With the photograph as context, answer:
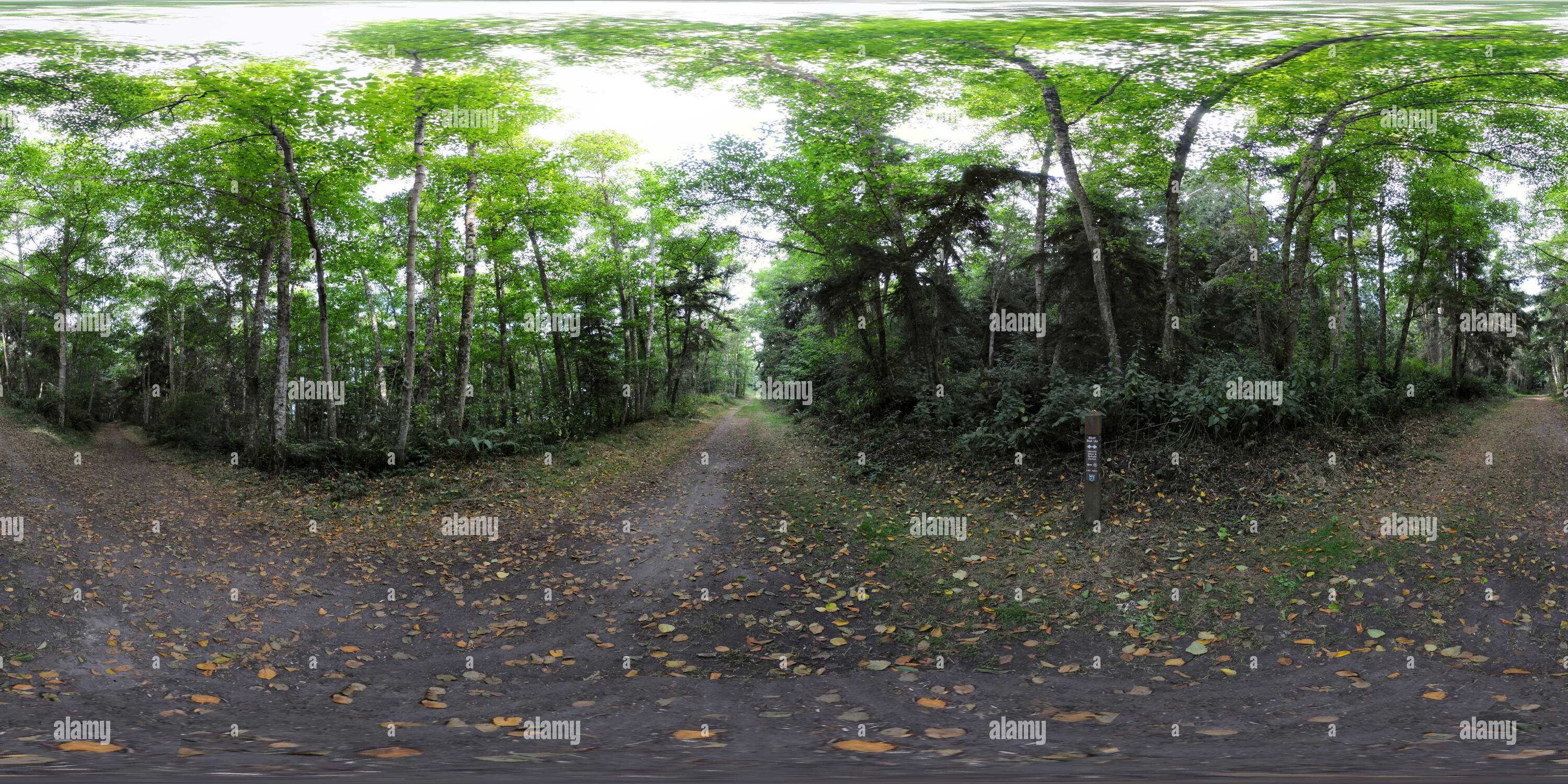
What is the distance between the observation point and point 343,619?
557 centimetres

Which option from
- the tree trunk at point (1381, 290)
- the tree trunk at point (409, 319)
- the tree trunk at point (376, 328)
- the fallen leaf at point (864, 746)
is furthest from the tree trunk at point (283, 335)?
the tree trunk at point (1381, 290)

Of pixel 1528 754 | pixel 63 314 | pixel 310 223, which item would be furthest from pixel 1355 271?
pixel 63 314

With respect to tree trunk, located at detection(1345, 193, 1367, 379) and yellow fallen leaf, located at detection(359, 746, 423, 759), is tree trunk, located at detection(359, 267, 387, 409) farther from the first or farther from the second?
tree trunk, located at detection(1345, 193, 1367, 379)

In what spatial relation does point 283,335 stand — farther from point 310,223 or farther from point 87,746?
point 87,746

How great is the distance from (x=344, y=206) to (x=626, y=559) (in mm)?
8138

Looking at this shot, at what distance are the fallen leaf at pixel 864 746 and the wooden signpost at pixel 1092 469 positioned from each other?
4949mm

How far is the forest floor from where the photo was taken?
306 cm

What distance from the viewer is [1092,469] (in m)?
7.30

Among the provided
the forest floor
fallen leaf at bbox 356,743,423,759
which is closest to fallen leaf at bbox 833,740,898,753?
the forest floor

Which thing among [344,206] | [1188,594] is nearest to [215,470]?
[344,206]

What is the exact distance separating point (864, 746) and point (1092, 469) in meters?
5.23

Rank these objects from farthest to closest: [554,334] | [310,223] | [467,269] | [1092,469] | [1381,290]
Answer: [554,334], [1381,290], [467,269], [310,223], [1092,469]

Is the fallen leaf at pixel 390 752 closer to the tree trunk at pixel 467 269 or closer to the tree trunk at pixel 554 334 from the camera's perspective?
the tree trunk at pixel 467 269

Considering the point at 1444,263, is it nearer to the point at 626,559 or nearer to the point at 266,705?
the point at 626,559
